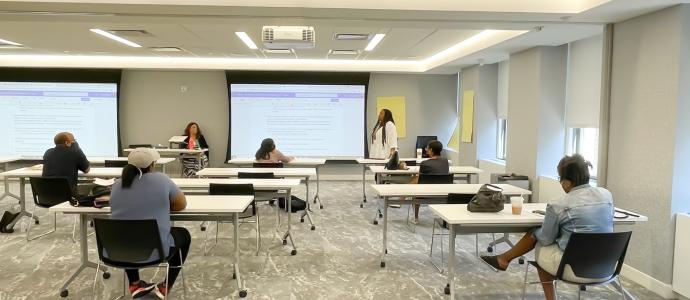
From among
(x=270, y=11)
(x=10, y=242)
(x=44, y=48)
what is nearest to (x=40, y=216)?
(x=10, y=242)

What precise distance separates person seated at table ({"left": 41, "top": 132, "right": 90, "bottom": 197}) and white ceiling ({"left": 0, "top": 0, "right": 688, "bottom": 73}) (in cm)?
136

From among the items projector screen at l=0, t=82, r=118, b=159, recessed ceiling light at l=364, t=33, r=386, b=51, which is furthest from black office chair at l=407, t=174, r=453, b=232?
projector screen at l=0, t=82, r=118, b=159

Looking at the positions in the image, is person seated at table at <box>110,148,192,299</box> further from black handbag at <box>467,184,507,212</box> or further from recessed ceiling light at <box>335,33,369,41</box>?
recessed ceiling light at <box>335,33,369,41</box>

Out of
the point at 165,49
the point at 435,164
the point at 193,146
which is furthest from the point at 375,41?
the point at 193,146

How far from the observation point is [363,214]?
6773 mm

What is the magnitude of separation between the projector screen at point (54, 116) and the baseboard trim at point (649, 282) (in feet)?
30.4

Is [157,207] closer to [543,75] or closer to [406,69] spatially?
[543,75]

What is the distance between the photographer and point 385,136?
7.79 meters

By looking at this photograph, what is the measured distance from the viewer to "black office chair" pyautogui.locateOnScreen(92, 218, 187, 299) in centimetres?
296

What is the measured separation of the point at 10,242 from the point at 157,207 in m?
3.24

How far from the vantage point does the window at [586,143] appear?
568 centimetres

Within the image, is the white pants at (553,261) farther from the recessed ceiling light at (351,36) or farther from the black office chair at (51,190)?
the black office chair at (51,190)

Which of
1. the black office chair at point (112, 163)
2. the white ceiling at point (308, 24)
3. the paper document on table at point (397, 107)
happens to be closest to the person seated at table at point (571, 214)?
the white ceiling at point (308, 24)

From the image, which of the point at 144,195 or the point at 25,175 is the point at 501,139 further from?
the point at 25,175
